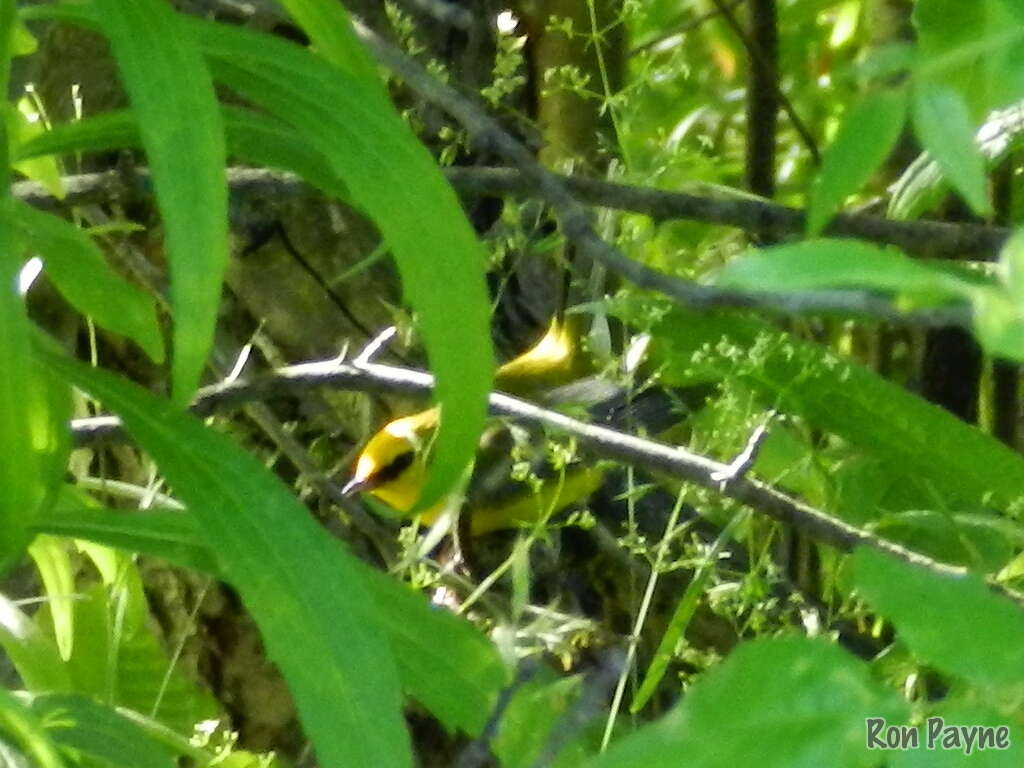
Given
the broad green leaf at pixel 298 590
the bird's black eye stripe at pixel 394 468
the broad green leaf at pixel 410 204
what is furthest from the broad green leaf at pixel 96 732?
the bird's black eye stripe at pixel 394 468

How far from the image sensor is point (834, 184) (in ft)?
1.15

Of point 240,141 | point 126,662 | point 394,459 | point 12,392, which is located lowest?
point 126,662

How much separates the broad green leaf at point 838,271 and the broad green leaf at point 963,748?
11 cm

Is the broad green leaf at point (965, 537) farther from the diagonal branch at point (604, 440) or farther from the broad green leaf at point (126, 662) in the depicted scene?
the broad green leaf at point (126, 662)

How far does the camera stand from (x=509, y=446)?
1.33 m

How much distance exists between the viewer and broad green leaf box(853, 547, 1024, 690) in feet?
1.09

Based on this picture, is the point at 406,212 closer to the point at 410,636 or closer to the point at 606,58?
the point at 410,636

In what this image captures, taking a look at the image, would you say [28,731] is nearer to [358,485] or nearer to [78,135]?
[78,135]

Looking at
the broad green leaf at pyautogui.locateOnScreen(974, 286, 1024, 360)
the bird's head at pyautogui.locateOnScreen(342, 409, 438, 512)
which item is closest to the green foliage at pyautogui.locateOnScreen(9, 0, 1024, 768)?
the broad green leaf at pyautogui.locateOnScreen(974, 286, 1024, 360)

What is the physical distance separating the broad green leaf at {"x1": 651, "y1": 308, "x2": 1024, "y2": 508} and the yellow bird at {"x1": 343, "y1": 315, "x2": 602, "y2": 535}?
285mm

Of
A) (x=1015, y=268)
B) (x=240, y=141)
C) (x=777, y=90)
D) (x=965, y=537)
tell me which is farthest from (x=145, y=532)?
(x=777, y=90)

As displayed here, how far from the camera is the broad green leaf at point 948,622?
33 centimetres

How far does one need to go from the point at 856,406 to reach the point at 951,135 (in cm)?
55

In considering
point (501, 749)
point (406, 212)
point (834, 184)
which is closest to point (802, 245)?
point (834, 184)
